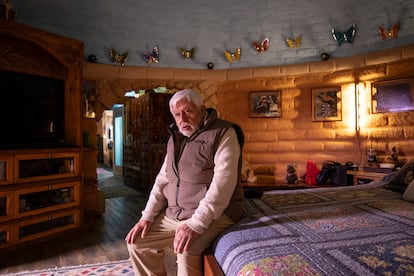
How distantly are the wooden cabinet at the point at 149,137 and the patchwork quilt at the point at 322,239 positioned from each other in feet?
12.3

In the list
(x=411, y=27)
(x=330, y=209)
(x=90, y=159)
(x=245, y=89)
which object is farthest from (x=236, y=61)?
(x=330, y=209)

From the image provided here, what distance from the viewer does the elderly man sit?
124 cm

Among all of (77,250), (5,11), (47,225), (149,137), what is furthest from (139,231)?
(149,137)

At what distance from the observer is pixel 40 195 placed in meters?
2.68

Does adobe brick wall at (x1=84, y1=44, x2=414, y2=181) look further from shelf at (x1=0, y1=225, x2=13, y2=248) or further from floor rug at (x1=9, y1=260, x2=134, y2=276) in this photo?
floor rug at (x1=9, y1=260, x2=134, y2=276)

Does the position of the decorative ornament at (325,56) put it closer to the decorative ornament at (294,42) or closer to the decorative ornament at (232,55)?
the decorative ornament at (294,42)

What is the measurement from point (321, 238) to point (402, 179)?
4.07ft

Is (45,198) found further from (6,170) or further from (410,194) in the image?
(410,194)

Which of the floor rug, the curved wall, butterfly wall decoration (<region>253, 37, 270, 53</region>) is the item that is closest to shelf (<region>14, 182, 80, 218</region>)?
the floor rug

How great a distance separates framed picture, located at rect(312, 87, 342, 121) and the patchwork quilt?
2.17 metres

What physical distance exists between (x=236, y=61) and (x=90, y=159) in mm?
2456

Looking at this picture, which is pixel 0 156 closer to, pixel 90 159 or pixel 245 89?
pixel 90 159

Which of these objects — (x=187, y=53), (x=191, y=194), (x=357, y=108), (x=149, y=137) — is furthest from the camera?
(x=149, y=137)

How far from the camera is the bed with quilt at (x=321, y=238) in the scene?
84cm
